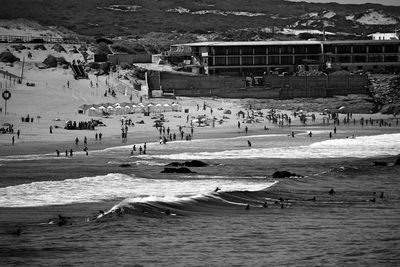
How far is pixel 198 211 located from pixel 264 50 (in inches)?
2744

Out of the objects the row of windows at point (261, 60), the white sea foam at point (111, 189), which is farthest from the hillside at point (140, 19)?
the white sea foam at point (111, 189)

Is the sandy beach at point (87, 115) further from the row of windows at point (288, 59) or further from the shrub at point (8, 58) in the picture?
the row of windows at point (288, 59)

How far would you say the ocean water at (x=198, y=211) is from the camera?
34375 millimetres

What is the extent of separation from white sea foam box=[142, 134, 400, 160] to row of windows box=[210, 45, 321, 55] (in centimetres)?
3502

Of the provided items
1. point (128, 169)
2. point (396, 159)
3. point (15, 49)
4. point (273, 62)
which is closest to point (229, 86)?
point (273, 62)

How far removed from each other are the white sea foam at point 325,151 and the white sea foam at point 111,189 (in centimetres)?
1136

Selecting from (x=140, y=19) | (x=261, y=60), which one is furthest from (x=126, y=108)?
(x=140, y=19)

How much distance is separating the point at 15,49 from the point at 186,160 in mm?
45745

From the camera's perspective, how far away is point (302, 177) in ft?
178

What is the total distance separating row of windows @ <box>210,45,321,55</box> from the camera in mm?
109062

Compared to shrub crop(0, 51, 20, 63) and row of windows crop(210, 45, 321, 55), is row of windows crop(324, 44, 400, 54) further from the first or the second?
shrub crop(0, 51, 20, 63)

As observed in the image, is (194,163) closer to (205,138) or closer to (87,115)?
(205,138)

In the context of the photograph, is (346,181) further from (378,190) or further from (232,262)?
(232,262)

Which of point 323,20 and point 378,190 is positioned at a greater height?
point 323,20
